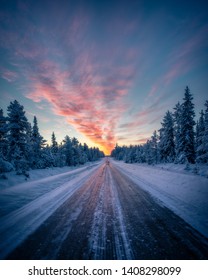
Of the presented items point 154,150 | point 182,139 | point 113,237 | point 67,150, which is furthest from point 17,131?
point 154,150

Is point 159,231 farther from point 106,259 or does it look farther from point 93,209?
point 93,209

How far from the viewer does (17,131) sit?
2000 cm

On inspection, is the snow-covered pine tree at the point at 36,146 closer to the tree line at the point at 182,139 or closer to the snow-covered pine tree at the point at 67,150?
the snow-covered pine tree at the point at 67,150

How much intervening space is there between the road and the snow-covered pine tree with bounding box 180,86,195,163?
25.9 meters

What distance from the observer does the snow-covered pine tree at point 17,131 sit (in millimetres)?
19128

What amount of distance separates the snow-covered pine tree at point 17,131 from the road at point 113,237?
16.8m

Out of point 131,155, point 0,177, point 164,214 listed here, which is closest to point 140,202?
point 164,214

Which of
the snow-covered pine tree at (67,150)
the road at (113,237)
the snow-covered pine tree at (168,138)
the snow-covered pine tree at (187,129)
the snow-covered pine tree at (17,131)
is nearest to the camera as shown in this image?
the road at (113,237)

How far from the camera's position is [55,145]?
46.7m

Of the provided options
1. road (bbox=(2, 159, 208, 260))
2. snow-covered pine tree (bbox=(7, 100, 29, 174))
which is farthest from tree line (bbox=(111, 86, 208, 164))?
snow-covered pine tree (bbox=(7, 100, 29, 174))

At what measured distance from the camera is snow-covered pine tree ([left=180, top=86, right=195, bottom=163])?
27.6 m

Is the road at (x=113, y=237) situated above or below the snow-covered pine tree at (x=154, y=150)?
below

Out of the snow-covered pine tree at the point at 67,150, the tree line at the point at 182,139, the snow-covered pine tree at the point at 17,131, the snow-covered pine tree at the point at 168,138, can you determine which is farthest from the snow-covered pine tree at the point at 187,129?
the snow-covered pine tree at the point at 67,150
